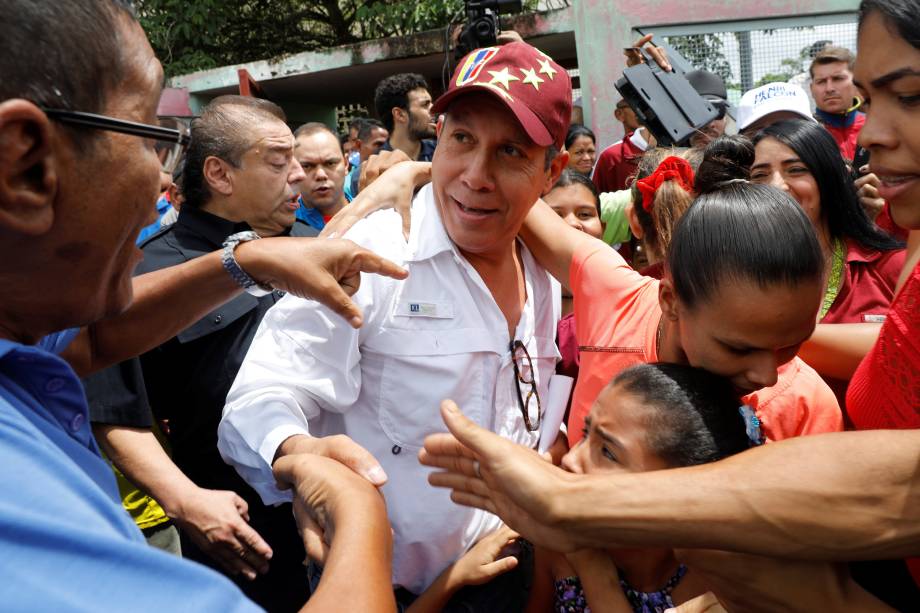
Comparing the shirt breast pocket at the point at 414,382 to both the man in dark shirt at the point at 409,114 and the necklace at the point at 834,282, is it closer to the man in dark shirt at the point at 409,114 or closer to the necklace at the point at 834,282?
the necklace at the point at 834,282

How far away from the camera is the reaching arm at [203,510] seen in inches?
79.4

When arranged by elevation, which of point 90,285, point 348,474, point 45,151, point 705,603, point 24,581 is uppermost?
point 45,151

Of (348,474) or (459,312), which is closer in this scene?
(348,474)

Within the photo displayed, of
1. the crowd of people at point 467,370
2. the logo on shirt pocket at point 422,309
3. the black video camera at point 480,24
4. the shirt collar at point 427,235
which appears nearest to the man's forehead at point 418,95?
the black video camera at point 480,24

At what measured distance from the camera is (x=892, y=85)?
56.0 inches

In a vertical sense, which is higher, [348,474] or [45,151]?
[45,151]

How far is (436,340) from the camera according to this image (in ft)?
6.23

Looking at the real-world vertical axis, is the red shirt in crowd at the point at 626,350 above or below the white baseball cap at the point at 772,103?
below

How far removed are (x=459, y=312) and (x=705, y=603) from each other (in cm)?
89

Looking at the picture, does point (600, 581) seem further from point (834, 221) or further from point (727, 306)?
point (834, 221)

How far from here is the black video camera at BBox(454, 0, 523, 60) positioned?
3682mm

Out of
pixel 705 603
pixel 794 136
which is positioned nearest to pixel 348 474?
pixel 705 603

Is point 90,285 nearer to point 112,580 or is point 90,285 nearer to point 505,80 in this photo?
point 112,580

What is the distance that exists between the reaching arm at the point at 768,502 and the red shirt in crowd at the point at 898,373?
22 cm
